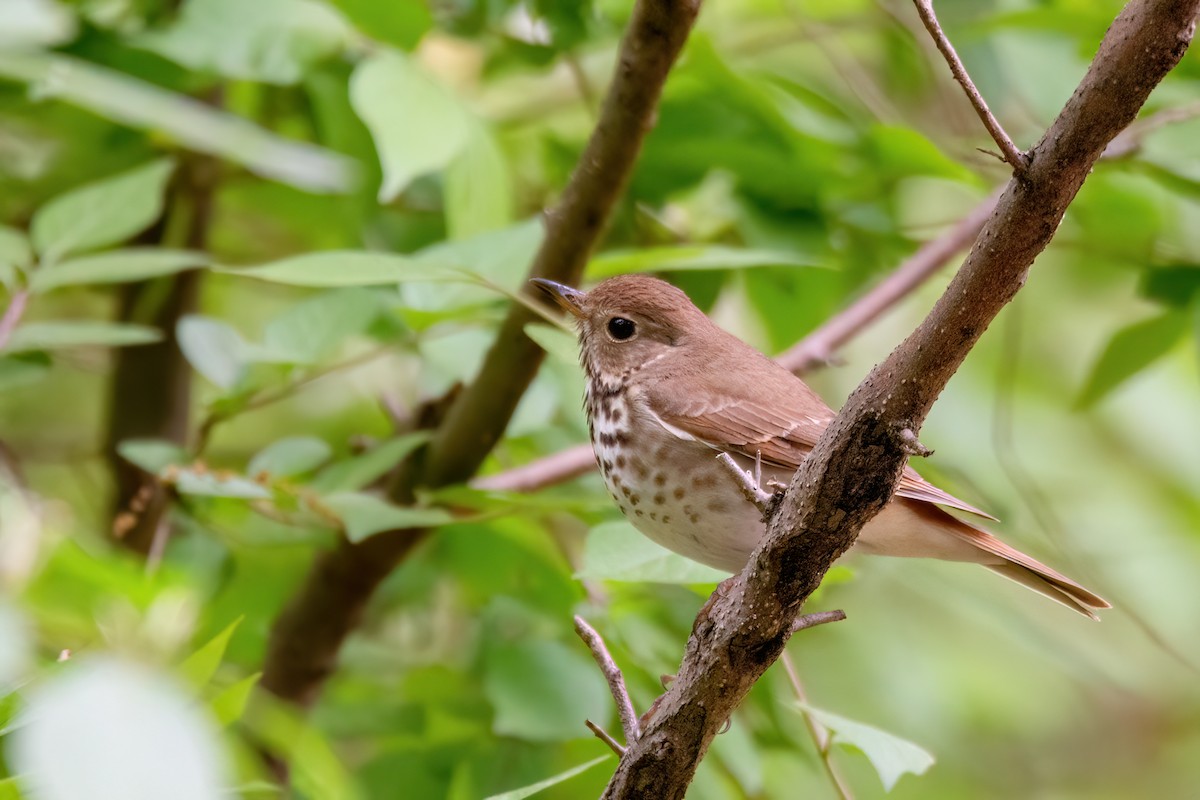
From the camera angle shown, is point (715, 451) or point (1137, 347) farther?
point (1137, 347)

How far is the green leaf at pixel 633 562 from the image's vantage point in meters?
2.23

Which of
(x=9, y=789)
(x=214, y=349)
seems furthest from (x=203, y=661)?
(x=214, y=349)

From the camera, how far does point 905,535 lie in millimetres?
2574

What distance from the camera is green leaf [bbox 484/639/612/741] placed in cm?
283

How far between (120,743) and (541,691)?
2122mm

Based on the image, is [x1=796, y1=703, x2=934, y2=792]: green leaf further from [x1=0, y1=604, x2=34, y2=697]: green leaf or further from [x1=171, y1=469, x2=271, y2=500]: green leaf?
[x1=0, y1=604, x2=34, y2=697]: green leaf

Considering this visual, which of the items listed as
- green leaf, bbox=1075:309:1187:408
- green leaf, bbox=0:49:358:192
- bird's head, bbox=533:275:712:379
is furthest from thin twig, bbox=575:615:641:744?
green leaf, bbox=1075:309:1187:408

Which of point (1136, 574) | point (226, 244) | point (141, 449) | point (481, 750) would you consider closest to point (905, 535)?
point (481, 750)

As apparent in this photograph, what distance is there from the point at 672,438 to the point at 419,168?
72 cm

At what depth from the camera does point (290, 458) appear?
282 cm

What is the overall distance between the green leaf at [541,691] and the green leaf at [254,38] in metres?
1.45

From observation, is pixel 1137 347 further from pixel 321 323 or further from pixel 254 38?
pixel 254 38

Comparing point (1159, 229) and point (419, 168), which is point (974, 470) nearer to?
point (1159, 229)

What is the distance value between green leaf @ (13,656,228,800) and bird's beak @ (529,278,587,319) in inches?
78.3
